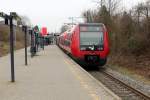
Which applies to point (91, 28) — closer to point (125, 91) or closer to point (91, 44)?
point (91, 44)

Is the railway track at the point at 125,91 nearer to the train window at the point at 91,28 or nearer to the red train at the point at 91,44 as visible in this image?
the red train at the point at 91,44

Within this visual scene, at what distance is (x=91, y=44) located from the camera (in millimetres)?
27000

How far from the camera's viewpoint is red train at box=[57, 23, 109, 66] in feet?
87.7

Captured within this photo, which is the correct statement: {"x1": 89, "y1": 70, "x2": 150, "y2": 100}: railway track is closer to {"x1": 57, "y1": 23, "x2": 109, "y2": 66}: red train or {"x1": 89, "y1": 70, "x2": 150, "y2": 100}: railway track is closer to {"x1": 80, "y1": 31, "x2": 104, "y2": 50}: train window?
{"x1": 57, "y1": 23, "x2": 109, "y2": 66}: red train

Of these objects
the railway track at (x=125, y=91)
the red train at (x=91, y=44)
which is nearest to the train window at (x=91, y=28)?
the red train at (x=91, y=44)

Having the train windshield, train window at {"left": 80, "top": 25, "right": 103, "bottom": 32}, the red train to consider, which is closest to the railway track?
the red train

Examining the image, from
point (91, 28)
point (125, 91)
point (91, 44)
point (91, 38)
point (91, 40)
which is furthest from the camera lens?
point (91, 28)

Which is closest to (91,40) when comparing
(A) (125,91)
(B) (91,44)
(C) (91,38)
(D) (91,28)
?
(C) (91,38)

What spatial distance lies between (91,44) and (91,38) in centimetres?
55

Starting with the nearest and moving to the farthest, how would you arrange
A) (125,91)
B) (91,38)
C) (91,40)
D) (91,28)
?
(125,91), (91,40), (91,38), (91,28)

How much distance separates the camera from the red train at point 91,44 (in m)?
26.7

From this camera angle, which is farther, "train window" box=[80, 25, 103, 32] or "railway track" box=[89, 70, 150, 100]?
"train window" box=[80, 25, 103, 32]

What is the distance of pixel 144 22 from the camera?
4547cm

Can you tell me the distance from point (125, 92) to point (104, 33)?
1151 cm
